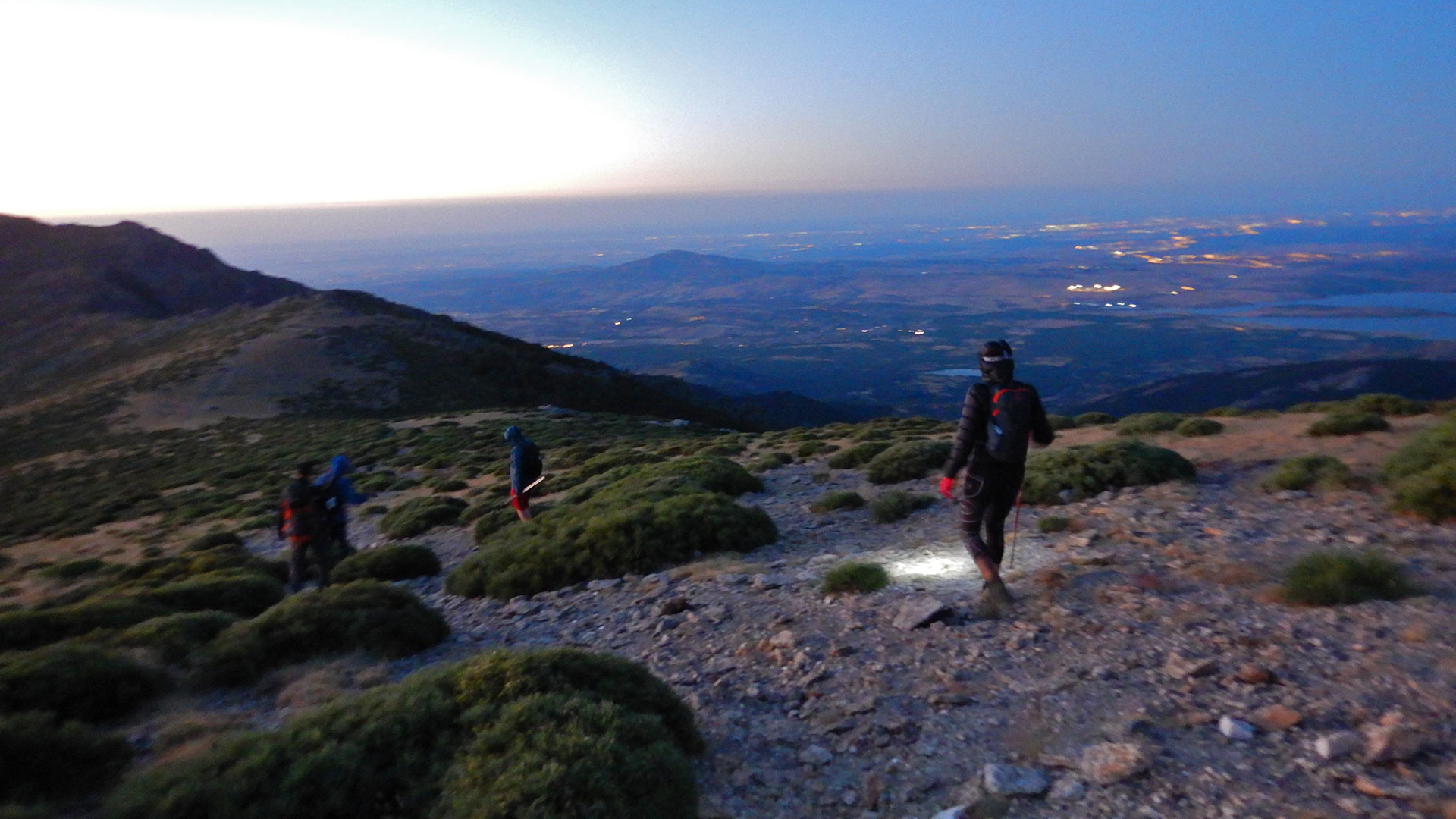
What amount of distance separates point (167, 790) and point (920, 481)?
11.5m

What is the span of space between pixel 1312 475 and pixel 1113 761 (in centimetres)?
754

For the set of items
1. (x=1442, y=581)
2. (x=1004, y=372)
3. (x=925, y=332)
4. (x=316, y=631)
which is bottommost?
(x=925, y=332)

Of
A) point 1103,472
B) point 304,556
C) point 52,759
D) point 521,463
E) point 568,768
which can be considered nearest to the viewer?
point 568,768

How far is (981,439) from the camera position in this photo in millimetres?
6418

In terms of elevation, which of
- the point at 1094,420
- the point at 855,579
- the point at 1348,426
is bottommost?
the point at 1094,420

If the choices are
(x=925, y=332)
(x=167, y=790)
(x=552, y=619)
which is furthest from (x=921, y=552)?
(x=925, y=332)

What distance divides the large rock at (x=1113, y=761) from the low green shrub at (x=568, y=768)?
6.99 feet

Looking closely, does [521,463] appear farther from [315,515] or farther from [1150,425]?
[1150,425]

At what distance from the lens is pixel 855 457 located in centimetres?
1605

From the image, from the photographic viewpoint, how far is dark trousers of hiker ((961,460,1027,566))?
21.2 ft

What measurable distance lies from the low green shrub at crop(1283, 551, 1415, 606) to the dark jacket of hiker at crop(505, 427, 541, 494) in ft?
35.7

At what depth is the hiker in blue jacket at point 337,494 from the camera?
11.2 meters

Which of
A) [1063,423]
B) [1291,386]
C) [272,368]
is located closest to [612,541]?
[1063,423]

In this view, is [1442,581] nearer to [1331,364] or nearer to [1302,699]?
[1302,699]
